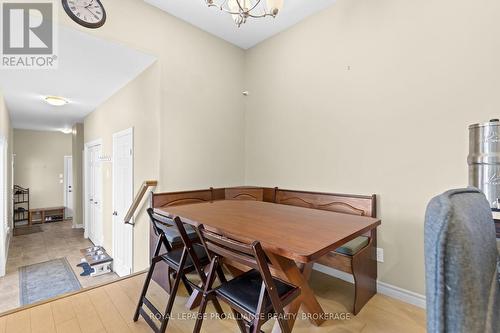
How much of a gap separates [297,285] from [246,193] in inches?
72.1

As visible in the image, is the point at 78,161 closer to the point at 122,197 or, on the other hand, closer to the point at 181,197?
the point at 122,197

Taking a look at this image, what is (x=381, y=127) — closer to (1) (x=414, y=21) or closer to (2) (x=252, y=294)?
(1) (x=414, y=21)

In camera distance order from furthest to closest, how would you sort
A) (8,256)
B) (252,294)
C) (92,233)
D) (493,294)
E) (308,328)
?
(92,233) < (8,256) < (308,328) < (252,294) < (493,294)

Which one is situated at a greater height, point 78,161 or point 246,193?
point 78,161

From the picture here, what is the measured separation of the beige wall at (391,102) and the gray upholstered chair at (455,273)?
1.99m

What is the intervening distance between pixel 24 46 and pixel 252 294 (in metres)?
3.42

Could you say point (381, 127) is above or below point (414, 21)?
below

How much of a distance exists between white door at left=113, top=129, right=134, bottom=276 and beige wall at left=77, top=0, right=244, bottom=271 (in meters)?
0.20

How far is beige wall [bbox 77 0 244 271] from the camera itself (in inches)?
108

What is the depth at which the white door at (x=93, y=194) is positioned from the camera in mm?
4972

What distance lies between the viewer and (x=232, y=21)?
3.05 metres

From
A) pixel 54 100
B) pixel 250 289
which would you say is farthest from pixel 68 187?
pixel 250 289

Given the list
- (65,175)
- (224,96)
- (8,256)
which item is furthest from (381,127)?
(65,175)

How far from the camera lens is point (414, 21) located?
6.93ft
